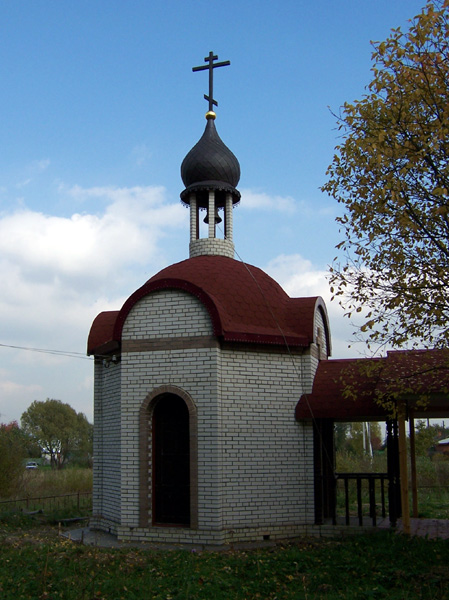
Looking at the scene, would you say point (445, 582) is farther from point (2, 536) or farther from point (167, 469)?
point (2, 536)

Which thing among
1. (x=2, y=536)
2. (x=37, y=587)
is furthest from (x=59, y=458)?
(x=37, y=587)

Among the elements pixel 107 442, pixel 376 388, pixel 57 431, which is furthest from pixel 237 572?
pixel 57 431

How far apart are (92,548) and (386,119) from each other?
7.03 meters

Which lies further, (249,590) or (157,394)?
(157,394)

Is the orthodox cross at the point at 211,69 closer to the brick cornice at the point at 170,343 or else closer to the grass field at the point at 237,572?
the brick cornice at the point at 170,343

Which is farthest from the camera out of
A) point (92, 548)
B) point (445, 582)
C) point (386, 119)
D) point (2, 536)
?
point (2, 536)

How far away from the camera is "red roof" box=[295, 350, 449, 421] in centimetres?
854

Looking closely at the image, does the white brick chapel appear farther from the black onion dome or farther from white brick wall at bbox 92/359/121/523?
the black onion dome

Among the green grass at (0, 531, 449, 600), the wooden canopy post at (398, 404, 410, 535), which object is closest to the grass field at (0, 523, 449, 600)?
the green grass at (0, 531, 449, 600)

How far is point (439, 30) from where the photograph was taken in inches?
258

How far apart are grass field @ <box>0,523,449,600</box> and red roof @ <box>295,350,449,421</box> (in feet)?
6.42

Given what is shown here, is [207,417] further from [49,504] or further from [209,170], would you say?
[49,504]

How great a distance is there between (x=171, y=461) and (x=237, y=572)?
9.26 ft

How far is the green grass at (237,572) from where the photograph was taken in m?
6.42
